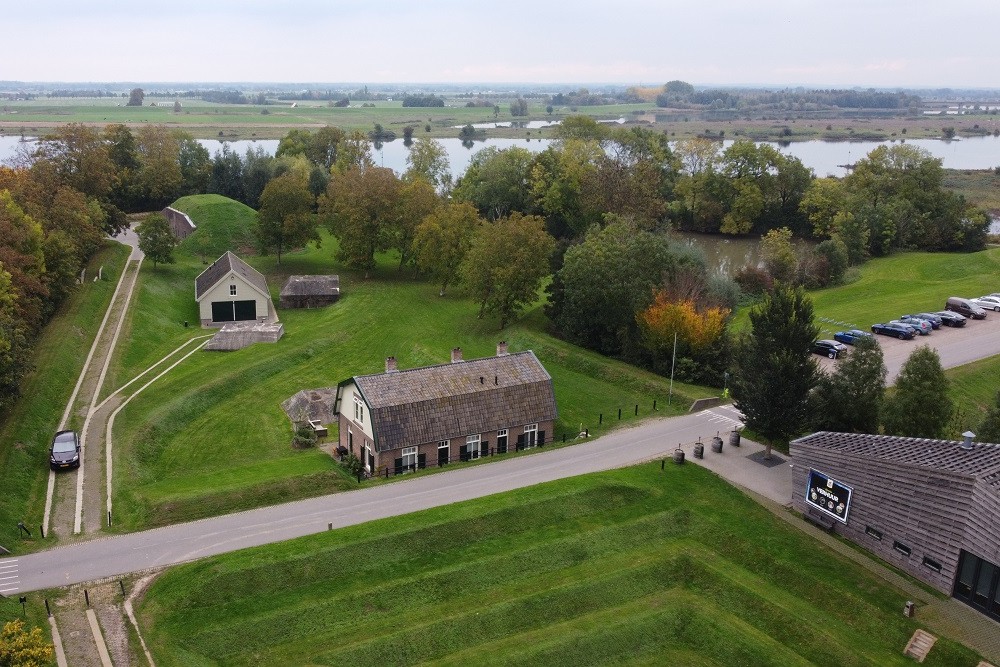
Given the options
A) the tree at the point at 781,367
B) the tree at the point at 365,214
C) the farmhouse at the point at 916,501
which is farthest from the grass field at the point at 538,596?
the tree at the point at 365,214

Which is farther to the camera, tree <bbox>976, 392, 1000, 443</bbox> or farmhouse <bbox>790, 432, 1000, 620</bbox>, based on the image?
tree <bbox>976, 392, 1000, 443</bbox>

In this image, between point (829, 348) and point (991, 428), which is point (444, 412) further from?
point (829, 348)

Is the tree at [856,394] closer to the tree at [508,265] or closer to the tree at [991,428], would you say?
the tree at [991,428]

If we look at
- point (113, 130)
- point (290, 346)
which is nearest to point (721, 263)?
point (290, 346)

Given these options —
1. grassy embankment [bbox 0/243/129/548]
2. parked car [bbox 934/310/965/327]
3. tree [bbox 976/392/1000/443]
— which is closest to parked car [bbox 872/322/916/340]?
parked car [bbox 934/310/965/327]

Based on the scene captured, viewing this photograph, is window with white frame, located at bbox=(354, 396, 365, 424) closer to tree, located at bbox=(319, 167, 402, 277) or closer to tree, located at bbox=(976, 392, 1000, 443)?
tree, located at bbox=(976, 392, 1000, 443)

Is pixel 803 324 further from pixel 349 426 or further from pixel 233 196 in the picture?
pixel 233 196
